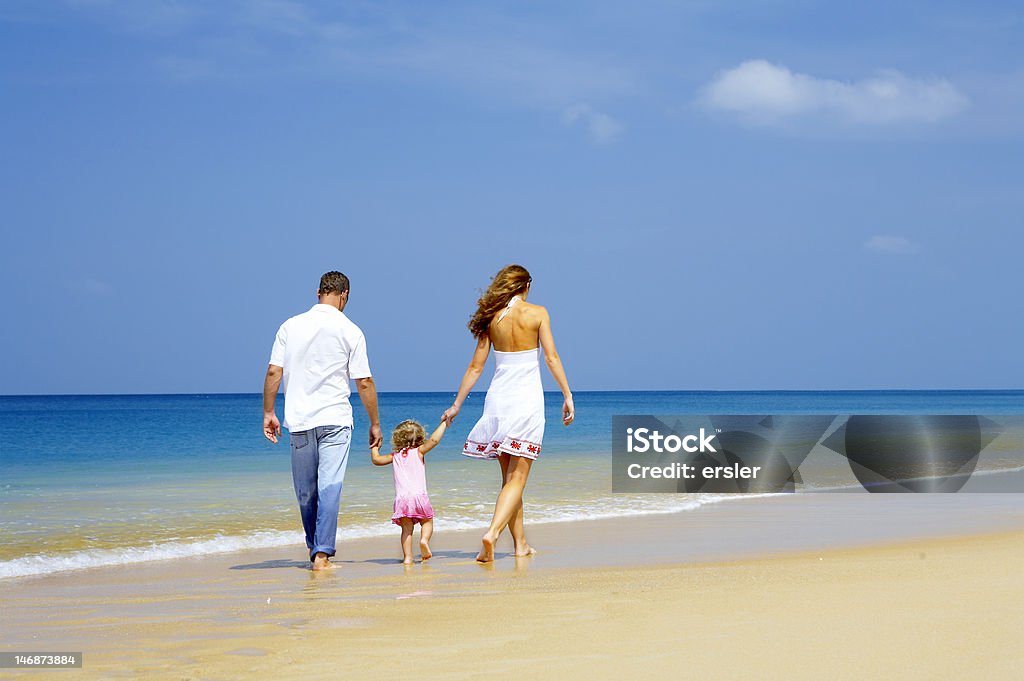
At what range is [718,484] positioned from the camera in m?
14.6

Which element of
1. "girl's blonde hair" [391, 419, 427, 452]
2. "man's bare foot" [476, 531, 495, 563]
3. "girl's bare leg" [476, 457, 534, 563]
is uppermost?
"girl's blonde hair" [391, 419, 427, 452]

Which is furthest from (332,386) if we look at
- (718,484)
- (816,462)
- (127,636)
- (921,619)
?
(816,462)

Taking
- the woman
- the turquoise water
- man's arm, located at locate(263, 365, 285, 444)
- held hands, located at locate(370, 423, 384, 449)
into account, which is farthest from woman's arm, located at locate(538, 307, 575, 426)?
the turquoise water

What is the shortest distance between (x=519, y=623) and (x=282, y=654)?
3.02ft

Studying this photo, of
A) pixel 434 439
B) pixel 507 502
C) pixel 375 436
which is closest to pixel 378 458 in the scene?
pixel 375 436

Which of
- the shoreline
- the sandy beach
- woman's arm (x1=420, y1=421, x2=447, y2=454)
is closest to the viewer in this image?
the sandy beach

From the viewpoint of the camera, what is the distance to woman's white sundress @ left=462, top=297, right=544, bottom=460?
600cm

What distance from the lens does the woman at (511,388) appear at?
19.7ft

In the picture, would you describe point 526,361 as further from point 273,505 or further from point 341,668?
point 273,505

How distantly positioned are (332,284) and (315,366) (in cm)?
52

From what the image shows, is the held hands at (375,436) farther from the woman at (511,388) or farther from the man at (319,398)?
the woman at (511,388)

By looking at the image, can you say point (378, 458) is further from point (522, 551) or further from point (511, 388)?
point (522, 551)

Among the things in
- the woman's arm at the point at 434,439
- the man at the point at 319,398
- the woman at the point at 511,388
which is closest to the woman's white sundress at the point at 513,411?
the woman at the point at 511,388

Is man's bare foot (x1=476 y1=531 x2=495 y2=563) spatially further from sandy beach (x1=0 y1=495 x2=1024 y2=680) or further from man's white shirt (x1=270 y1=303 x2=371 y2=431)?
man's white shirt (x1=270 y1=303 x2=371 y2=431)
